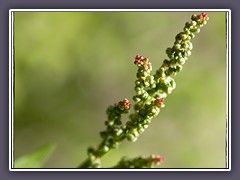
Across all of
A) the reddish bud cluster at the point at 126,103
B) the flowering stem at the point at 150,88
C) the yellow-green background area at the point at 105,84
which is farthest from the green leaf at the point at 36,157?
the yellow-green background area at the point at 105,84

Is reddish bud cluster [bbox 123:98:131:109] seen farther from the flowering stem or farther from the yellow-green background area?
the yellow-green background area

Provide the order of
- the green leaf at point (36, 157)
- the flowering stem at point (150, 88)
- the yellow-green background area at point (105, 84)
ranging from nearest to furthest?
the flowering stem at point (150, 88) < the green leaf at point (36, 157) < the yellow-green background area at point (105, 84)

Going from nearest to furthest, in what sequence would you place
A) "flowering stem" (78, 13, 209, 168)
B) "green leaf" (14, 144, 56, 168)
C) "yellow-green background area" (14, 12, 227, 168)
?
"flowering stem" (78, 13, 209, 168) < "green leaf" (14, 144, 56, 168) < "yellow-green background area" (14, 12, 227, 168)

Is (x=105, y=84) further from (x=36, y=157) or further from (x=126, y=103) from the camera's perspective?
(x=126, y=103)

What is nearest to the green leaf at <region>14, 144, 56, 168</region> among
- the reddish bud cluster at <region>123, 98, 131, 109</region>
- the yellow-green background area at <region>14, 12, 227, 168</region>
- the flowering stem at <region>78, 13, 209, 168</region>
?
the flowering stem at <region>78, 13, 209, 168</region>

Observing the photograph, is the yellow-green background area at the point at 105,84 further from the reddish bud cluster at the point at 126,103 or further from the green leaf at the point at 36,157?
the reddish bud cluster at the point at 126,103

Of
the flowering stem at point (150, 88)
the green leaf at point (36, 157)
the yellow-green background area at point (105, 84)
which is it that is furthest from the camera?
the yellow-green background area at point (105, 84)

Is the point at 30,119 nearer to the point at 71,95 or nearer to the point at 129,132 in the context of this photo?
the point at 71,95
